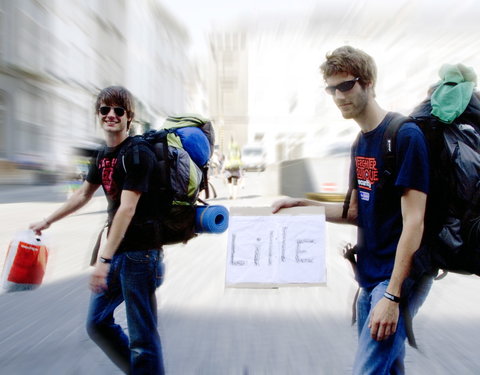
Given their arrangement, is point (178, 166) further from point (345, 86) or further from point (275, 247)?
point (345, 86)

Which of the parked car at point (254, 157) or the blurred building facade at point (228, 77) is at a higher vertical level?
the blurred building facade at point (228, 77)

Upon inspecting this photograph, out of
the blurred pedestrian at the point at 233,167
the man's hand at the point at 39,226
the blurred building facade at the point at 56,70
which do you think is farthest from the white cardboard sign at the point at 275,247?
the blurred building facade at the point at 56,70

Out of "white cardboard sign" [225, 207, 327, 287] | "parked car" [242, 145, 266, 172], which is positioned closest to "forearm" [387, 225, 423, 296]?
"white cardboard sign" [225, 207, 327, 287]

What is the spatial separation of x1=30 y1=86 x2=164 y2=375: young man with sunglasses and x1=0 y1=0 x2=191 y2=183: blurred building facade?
688 inches

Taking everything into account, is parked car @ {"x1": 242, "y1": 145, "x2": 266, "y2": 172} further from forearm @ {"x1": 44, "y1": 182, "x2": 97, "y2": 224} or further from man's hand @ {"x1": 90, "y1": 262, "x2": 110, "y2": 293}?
man's hand @ {"x1": 90, "y1": 262, "x2": 110, "y2": 293}

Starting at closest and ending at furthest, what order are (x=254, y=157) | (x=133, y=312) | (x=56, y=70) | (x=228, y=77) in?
(x=133, y=312), (x=56, y=70), (x=254, y=157), (x=228, y=77)

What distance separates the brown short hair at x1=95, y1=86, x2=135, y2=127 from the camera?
2361 millimetres

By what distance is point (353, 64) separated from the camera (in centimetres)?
192

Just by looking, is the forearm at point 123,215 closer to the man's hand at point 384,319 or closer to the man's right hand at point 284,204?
the man's right hand at point 284,204

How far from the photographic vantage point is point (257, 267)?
2.12 metres

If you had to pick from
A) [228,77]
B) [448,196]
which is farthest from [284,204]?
[228,77]

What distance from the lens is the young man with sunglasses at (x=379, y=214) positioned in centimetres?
173

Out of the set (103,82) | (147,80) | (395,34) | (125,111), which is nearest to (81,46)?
(103,82)

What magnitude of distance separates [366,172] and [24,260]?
1.80 m
